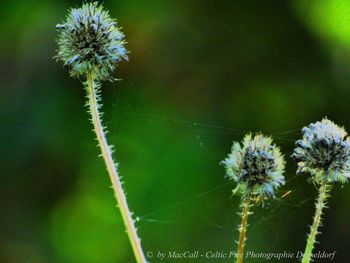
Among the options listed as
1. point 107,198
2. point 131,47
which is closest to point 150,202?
point 107,198

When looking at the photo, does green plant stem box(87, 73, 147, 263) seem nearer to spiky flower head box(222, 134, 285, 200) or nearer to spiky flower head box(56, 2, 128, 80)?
spiky flower head box(56, 2, 128, 80)

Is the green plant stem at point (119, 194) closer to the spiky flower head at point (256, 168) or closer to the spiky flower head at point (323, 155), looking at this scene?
the spiky flower head at point (256, 168)

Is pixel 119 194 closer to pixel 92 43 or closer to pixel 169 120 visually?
pixel 92 43

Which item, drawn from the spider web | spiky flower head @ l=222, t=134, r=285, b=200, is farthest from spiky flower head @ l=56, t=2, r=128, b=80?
the spider web

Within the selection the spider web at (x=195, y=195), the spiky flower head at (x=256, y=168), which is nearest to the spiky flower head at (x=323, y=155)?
the spiky flower head at (x=256, y=168)

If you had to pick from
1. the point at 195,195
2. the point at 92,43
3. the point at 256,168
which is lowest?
the point at 256,168

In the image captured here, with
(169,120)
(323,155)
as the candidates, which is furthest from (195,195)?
(323,155)
